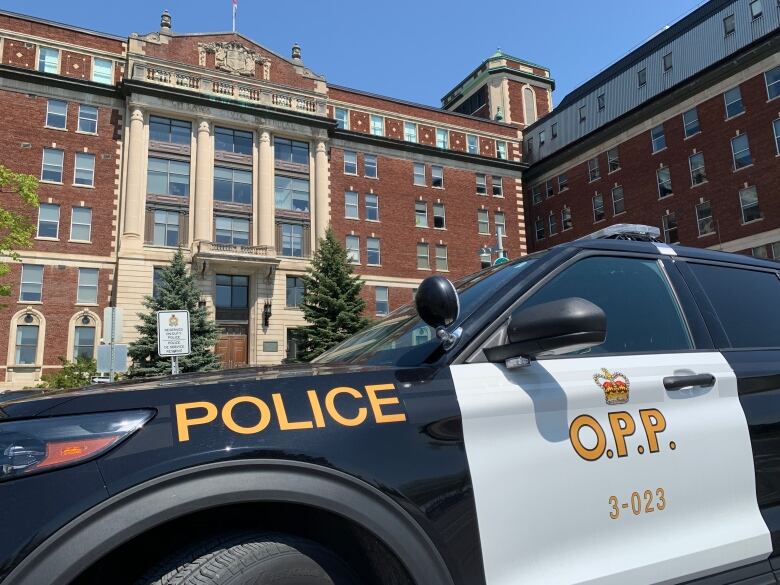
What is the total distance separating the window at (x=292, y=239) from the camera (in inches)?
1428

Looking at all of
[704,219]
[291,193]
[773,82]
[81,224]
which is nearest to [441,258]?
[291,193]

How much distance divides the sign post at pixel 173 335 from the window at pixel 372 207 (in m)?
31.0

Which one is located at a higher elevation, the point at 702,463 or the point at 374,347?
the point at 374,347

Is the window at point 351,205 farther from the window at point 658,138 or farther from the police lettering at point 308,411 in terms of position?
the police lettering at point 308,411

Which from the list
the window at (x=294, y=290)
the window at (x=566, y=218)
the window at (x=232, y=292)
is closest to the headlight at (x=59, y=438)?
the window at (x=232, y=292)

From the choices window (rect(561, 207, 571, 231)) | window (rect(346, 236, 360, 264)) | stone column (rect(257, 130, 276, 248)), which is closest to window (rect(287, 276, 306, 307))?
stone column (rect(257, 130, 276, 248))

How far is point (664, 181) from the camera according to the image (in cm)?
3619

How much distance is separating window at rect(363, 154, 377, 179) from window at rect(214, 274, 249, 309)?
11.8 metres

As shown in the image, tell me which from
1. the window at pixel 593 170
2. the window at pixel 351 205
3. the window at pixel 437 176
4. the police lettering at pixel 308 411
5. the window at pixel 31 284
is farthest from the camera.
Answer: the window at pixel 437 176

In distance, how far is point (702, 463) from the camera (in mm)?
2090

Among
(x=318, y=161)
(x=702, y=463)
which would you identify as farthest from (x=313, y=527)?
(x=318, y=161)

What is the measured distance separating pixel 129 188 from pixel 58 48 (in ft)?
30.4

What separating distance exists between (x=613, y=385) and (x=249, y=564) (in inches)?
54.0

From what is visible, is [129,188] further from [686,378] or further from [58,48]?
[686,378]
